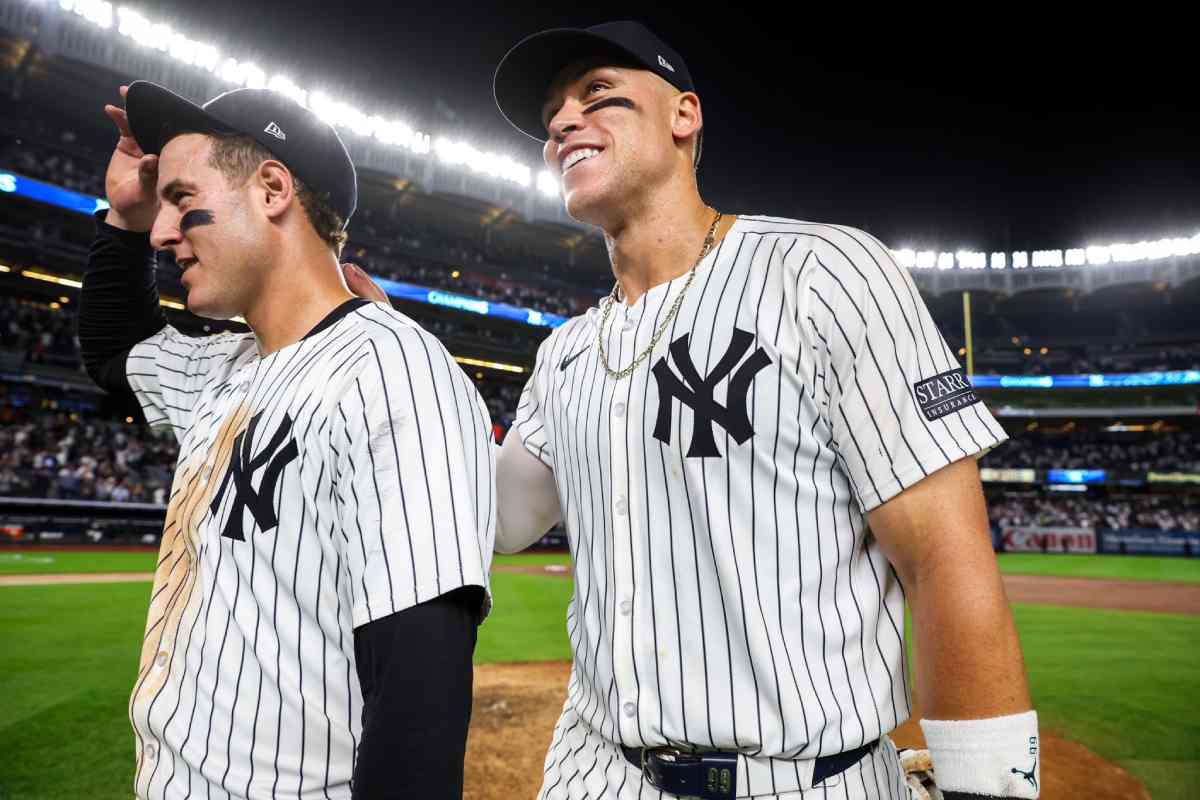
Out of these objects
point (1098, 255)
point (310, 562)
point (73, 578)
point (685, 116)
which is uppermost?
point (1098, 255)

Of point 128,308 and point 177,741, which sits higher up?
point 128,308

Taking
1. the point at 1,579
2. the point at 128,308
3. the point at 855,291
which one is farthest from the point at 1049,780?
the point at 1,579

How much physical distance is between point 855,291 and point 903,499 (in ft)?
1.28

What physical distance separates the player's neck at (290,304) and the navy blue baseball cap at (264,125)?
220mm

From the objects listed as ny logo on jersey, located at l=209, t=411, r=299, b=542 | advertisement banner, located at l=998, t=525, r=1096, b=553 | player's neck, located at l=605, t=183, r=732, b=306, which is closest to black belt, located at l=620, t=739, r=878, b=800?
ny logo on jersey, located at l=209, t=411, r=299, b=542

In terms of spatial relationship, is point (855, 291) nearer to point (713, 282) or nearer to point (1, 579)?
point (713, 282)

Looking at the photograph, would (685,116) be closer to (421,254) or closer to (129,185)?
(129,185)

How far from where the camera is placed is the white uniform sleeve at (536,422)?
188 cm

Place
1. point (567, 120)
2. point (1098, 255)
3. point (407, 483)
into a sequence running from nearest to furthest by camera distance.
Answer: point (407, 483) < point (567, 120) < point (1098, 255)

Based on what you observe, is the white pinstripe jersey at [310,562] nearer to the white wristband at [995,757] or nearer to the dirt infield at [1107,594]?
the white wristband at [995,757]

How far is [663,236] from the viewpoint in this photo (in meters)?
1.77

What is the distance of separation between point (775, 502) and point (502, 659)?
6.92m

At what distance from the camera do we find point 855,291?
1.34 metres

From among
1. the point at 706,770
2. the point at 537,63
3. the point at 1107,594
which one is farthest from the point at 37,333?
the point at 1107,594
